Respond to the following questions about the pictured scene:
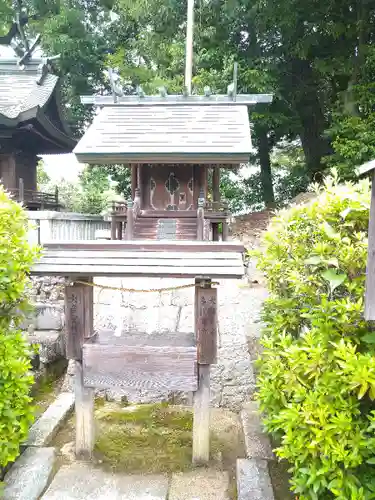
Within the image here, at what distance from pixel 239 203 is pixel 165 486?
66.3ft

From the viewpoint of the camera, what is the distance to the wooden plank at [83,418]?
3793mm

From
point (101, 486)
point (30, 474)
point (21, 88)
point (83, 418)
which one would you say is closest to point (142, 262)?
point (83, 418)

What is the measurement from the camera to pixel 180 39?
1673 cm

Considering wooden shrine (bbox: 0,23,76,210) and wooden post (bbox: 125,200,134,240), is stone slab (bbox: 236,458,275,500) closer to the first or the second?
wooden post (bbox: 125,200,134,240)

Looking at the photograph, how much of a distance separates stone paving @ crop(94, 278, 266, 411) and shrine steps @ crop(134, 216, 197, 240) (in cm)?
228

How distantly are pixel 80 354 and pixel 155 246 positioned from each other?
4.27 ft

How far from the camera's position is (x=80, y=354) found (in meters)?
3.78

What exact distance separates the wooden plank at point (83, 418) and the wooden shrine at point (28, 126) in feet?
35.6

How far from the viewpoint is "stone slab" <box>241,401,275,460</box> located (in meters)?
3.79

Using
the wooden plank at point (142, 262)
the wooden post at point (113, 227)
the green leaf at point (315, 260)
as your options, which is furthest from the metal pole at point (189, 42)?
the green leaf at point (315, 260)

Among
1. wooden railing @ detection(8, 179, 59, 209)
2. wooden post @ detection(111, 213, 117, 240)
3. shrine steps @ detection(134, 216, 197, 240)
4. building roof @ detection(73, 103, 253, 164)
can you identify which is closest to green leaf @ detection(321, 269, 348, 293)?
building roof @ detection(73, 103, 253, 164)

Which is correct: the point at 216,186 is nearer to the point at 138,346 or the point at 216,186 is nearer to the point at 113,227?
the point at 113,227

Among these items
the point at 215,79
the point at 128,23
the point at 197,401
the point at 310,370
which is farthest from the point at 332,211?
the point at 128,23

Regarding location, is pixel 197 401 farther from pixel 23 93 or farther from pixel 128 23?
pixel 128 23
